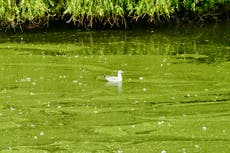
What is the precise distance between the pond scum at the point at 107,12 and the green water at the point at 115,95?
62 centimetres

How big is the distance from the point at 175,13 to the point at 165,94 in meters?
6.17

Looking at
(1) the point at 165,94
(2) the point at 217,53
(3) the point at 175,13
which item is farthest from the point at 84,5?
(1) the point at 165,94

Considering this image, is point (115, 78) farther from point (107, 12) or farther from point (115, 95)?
point (107, 12)

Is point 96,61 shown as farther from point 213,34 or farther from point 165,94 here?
point 213,34

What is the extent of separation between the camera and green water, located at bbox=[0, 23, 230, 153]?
5.86m

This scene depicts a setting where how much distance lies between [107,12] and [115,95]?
5.17m

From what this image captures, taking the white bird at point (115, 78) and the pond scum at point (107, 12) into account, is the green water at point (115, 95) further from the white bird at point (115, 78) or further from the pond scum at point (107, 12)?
the pond scum at point (107, 12)

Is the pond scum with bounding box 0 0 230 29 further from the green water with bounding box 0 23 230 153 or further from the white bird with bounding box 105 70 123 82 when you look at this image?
the white bird with bounding box 105 70 123 82

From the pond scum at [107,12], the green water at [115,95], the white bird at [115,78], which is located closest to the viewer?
the green water at [115,95]

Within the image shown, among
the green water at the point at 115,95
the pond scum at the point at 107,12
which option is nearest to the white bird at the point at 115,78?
the green water at the point at 115,95

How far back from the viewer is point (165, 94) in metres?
7.55

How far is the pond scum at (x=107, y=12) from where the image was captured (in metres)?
12.2

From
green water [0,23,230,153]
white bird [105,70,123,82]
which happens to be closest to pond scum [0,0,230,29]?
green water [0,23,230,153]

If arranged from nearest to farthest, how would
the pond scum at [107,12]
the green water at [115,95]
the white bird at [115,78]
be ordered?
1. the green water at [115,95]
2. the white bird at [115,78]
3. the pond scum at [107,12]
